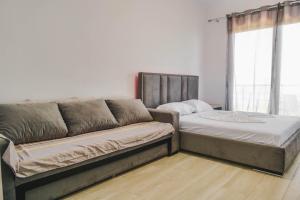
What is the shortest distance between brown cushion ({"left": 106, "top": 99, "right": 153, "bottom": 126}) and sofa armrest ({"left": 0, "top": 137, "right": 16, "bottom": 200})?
1.40 metres

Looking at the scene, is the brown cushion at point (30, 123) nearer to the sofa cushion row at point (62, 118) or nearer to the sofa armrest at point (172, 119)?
the sofa cushion row at point (62, 118)

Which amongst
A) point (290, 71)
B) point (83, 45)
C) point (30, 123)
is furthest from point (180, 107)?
point (30, 123)

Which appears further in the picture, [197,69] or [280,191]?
[197,69]

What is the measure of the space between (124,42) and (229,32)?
2.48 meters

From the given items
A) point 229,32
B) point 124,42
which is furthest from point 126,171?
point 229,32

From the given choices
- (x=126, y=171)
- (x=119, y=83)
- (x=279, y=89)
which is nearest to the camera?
(x=126, y=171)

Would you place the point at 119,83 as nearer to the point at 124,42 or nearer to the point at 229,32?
the point at 124,42

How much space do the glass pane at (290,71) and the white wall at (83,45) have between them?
194 cm

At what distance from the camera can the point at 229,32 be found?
174 inches

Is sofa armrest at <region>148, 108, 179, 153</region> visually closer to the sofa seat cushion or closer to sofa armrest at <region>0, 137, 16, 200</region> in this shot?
the sofa seat cushion

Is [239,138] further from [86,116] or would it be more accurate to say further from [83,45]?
[83,45]

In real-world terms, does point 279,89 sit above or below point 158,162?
above

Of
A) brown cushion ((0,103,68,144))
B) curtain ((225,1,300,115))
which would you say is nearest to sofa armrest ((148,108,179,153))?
brown cushion ((0,103,68,144))

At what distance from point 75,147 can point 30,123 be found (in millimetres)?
492
